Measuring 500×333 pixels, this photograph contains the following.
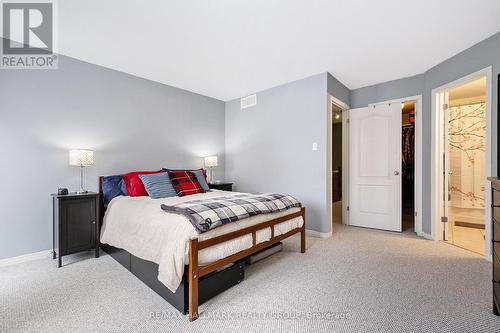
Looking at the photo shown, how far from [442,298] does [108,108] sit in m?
4.24

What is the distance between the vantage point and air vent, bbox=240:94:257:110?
4.41 meters

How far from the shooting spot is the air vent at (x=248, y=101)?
4414 mm

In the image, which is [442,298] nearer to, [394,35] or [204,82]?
[394,35]

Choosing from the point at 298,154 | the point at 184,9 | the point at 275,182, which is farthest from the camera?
the point at 275,182

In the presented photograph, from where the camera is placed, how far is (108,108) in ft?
10.7

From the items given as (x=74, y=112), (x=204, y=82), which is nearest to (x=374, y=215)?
(x=204, y=82)

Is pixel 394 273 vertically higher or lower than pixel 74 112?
lower

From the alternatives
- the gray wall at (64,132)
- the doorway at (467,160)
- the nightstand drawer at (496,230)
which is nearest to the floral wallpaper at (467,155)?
the doorway at (467,160)

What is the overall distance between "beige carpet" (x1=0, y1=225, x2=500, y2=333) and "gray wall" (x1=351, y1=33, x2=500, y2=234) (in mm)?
1163

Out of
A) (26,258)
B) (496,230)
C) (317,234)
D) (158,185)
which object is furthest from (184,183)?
(496,230)

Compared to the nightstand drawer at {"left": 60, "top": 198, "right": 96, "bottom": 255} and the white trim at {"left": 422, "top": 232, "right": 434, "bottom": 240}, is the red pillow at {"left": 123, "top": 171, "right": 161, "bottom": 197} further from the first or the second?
the white trim at {"left": 422, "top": 232, "right": 434, "bottom": 240}

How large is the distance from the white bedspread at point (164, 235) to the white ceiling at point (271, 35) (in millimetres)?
1800

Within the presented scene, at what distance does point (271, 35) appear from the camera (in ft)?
8.15

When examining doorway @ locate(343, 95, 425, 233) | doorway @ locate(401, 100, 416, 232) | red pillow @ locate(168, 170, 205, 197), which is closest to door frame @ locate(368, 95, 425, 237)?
doorway @ locate(343, 95, 425, 233)
